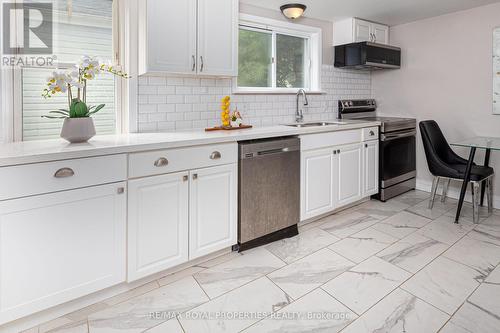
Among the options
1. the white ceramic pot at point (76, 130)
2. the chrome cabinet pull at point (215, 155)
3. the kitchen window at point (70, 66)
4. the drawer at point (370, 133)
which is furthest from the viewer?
the drawer at point (370, 133)

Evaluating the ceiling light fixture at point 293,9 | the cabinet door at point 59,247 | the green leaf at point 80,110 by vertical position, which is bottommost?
the cabinet door at point 59,247

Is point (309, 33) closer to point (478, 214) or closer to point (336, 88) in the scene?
point (336, 88)

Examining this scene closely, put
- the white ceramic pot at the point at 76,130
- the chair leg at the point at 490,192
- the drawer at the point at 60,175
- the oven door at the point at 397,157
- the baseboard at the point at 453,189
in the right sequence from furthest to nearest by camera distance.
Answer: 1. the oven door at the point at 397,157
2. the baseboard at the point at 453,189
3. the chair leg at the point at 490,192
4. the white ceramic pot at the point at 76,130
5. the drawer at the point at 60,175

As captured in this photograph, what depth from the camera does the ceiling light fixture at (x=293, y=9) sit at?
11.1 feet

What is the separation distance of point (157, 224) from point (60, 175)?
64cm

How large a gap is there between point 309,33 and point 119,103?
2.47 metres

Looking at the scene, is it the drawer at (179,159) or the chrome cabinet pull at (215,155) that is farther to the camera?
the chrome cabinet pull at (215,155)

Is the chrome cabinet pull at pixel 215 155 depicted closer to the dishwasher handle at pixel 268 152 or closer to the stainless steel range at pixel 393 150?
the dishwasher handle at pixel 268 152

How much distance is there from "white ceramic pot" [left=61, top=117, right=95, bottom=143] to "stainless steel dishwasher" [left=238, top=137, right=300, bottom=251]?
1.04 m

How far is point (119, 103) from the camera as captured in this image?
103 inches

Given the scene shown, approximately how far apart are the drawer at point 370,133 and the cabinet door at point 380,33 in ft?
4.42

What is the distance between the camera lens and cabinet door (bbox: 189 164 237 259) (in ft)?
7.52

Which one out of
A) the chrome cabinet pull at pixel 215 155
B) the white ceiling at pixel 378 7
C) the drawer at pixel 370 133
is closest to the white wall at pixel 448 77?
the white ceiling at pixel 378 7

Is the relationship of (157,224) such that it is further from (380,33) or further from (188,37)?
(380,33)
